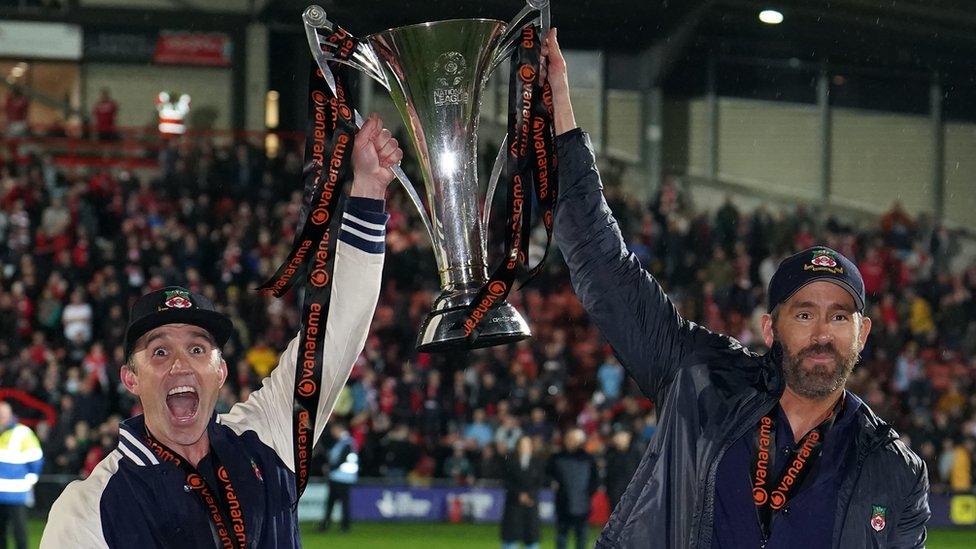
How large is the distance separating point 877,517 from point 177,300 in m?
1.80

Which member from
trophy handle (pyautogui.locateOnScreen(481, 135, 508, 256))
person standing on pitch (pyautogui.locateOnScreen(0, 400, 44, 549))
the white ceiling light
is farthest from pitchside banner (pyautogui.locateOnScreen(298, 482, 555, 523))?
trophy handle (pyautogui.locateOnScreen(481, 135, 508, 256))

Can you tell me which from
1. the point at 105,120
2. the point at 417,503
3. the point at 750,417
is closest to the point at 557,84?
the point at 750,417

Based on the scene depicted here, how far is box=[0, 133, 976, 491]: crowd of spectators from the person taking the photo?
17.4 metres

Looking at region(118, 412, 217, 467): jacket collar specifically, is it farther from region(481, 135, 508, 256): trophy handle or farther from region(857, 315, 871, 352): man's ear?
region(857, 315, 871, 352): man's ear

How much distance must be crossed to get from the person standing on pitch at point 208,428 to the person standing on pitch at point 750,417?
0.56 m

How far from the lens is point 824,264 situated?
12.3 feet

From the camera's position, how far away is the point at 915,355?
806 inches

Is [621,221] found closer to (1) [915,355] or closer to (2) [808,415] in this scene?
(1) [915,355]

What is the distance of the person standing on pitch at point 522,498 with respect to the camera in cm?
1358

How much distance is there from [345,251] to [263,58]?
24512 mm

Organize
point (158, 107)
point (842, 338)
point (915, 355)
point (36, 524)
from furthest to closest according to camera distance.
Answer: point (158, 107) → point (915, 355) → point (36, 524) → point (842, 338)

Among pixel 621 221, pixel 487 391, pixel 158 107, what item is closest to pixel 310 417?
pixel 487 391

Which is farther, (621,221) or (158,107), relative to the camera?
(158,107)

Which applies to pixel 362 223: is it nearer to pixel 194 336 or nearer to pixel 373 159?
pixel 373 159
